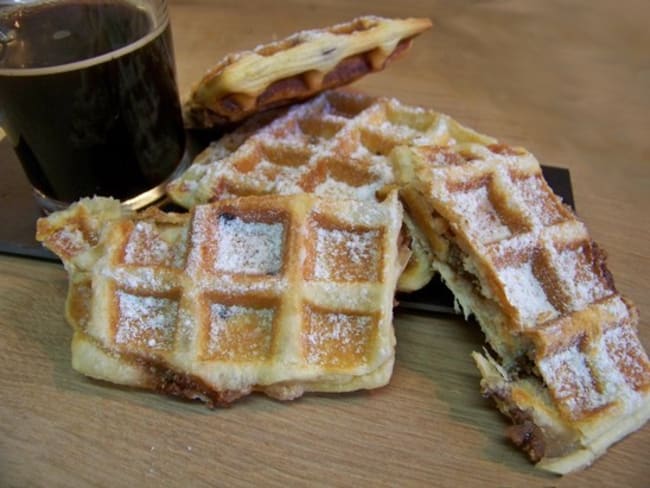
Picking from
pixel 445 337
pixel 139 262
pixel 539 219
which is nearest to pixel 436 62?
pixel 539 219

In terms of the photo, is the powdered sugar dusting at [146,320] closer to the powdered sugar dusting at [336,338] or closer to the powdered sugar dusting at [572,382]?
the powdered sugar dusting at [336,338]

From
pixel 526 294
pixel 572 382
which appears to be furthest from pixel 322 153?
pixel 572 382

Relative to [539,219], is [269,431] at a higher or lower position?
lower

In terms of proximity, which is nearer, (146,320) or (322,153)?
(146,320)

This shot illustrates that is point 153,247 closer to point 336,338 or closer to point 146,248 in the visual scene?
point 146,248

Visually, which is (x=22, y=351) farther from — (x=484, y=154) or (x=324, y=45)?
(x=484, y=154)

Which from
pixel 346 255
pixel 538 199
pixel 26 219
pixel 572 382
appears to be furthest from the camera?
pixel 26 219
